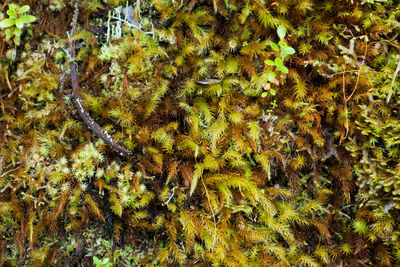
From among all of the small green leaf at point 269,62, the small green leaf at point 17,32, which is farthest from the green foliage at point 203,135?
the small green leaf at point 17,32

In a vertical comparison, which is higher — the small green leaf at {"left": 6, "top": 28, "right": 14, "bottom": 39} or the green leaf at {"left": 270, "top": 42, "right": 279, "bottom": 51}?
the small green leaf at {"left": 6, "top": 28, "right": 14, "bottom": 39}

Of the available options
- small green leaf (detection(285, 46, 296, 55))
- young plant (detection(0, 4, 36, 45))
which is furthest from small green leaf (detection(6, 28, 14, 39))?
small green leaf (detection(285, 46, 296, 55))

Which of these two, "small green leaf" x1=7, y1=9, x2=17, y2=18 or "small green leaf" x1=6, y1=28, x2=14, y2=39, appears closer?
"small green leaf" x1=7, y1=9, x2=17, y2=18

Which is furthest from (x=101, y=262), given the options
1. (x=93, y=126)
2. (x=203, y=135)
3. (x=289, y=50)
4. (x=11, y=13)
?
(x=289, y=50)

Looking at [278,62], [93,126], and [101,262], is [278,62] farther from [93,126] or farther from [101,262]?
[101,262]

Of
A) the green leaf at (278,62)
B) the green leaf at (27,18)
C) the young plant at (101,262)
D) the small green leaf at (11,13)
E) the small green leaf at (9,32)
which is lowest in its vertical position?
the young plant at (101,262)

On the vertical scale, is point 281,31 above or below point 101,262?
above

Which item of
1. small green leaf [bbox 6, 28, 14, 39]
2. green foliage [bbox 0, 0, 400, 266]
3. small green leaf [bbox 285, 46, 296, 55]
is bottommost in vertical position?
green foliage [bbox 0, 0, 400, 266]

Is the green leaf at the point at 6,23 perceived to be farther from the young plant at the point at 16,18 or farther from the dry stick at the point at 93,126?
the dry stick at the point at 93,126

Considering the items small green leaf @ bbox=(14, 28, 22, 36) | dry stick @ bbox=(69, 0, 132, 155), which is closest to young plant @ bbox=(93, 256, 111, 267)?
dry stick @ bbox=(69, 0, 132, 155)

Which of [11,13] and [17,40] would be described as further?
[17,40]

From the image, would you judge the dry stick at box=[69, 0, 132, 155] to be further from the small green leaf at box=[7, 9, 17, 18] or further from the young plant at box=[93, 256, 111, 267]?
the young plant at box=[93, 256, 111, 267]

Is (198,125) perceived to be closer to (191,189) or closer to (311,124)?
(191,189)
